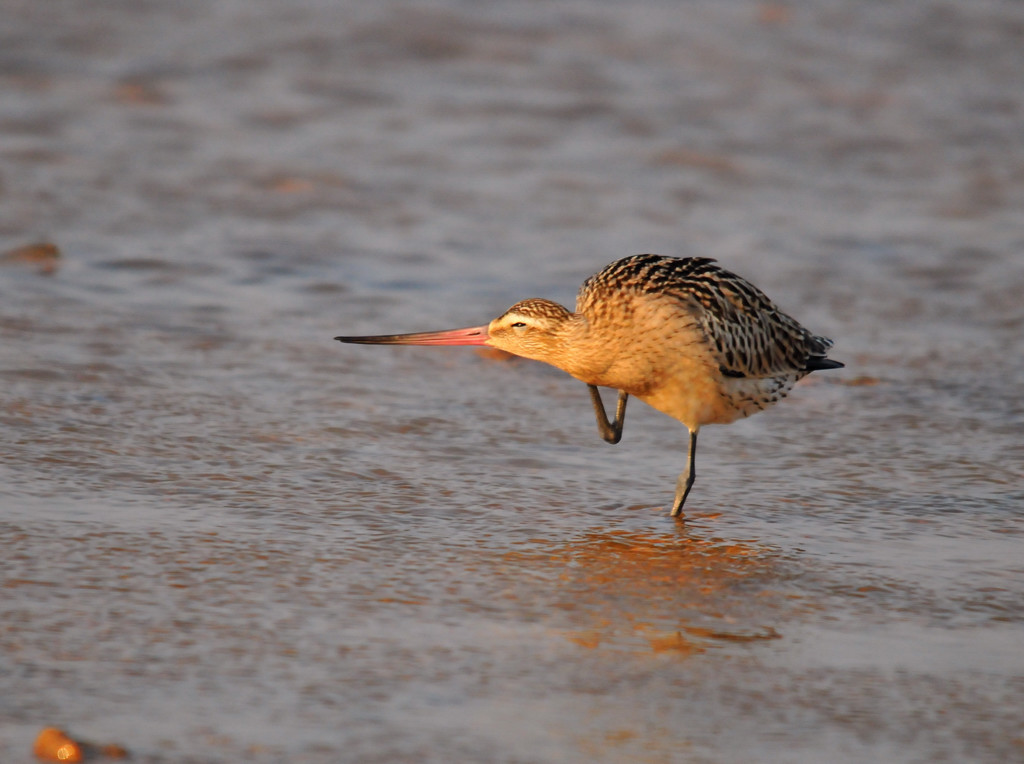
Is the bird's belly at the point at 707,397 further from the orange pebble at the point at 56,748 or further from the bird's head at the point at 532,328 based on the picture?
the orange pebble at the point at 56,748

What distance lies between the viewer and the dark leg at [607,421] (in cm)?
606

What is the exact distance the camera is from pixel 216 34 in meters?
12.3

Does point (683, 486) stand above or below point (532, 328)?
below

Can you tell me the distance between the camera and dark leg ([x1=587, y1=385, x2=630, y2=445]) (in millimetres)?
6059

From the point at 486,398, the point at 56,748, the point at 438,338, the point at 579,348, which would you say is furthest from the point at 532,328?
the point at 56,748

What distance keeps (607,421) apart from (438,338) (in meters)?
0.74

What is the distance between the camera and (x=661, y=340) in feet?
18.5

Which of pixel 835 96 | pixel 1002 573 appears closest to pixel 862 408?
pixel 1002 573

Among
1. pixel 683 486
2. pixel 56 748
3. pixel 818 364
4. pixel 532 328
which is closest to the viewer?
pixel 56 748

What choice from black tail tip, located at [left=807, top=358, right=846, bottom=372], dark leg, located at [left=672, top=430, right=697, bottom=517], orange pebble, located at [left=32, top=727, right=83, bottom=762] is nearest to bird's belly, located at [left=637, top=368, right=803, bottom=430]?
dark leg, located at [left=672, top=430, right=697, bottom=517]

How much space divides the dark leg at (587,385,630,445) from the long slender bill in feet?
1.65

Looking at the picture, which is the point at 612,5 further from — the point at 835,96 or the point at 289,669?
the point at 289,669

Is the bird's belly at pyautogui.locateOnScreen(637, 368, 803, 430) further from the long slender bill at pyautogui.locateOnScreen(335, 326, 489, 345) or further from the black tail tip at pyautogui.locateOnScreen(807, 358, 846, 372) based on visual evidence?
the long slender bill at pyautogui.locateOnScreen(335, 326, 489, 345)

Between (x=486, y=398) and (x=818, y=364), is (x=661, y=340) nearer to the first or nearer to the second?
(x=818, y=364)
